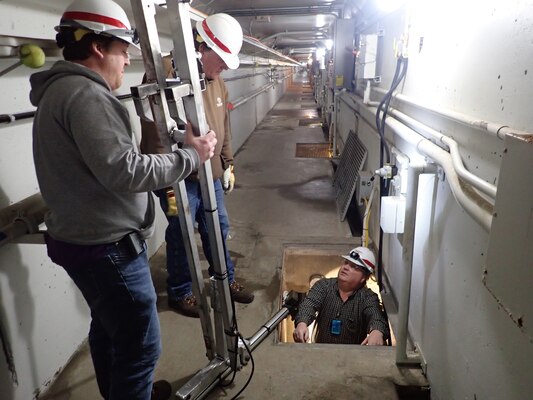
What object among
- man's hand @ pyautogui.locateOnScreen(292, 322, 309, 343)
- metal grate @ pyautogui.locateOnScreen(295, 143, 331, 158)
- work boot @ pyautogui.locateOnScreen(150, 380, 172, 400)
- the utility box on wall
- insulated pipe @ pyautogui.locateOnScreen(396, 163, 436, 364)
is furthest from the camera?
metal grate @ pyautogui.locateOnScreen(295, 143, 331, 158)

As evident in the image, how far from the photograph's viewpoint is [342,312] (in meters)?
2.30

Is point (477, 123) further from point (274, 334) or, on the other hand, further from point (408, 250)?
point (274, 334)

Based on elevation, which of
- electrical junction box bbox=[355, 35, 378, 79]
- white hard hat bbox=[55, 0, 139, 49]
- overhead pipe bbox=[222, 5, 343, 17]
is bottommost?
electrical junction box bbox=[355, 35, 378, 79]

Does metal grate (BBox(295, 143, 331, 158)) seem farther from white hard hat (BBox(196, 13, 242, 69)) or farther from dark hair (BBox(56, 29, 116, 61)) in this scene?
dark hair (BBox(56, 29, 116, 61))

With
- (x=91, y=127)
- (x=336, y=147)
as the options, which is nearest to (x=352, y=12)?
(x=336, y=147)

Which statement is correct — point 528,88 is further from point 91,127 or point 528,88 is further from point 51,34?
point 51,34

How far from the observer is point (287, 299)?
2.33 metres

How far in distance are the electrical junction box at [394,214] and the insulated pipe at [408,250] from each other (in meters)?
0.20

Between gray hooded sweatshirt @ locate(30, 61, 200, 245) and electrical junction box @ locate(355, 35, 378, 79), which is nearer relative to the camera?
gray hooded sweatshirt @ locate(30, 61, 200, 245)

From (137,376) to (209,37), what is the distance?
1446mm

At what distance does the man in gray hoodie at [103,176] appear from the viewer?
36.5 inches

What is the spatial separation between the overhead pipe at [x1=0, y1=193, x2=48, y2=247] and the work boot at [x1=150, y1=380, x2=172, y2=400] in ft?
2.75

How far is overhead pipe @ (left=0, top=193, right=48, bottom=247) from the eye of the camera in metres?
1.28

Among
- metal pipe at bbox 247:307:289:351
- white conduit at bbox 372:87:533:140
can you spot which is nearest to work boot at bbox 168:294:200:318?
metal pipe at bbox 247:307:289:351
